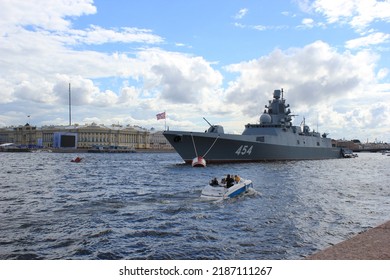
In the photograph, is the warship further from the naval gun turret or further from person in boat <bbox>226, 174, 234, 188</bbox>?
person in boat <bbox>226, 174, 234, 188</bbox>

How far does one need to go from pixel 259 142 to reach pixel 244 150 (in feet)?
11.4

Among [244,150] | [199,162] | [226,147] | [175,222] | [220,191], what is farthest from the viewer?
[244,150]

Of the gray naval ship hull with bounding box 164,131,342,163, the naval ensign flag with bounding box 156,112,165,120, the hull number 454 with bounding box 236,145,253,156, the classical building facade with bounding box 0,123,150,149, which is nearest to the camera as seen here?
the gray naval ship hull with bounding box 164,131,342,163

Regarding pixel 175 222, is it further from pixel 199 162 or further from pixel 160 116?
pixel 160 116

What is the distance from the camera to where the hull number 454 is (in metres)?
54.4

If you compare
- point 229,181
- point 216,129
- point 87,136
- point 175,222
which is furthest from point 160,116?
point 87,136

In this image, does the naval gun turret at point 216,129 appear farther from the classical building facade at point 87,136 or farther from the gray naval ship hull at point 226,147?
the classical building facade at point 87,136

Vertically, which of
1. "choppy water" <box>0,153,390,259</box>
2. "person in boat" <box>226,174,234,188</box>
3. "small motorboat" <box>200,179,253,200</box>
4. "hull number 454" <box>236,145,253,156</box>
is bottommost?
"choppy water" <box>0,153,390,259</box>

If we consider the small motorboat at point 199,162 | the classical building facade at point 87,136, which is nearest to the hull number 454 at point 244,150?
the small motorboat at point 199,162

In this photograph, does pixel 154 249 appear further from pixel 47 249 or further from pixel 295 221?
pixel 295 221

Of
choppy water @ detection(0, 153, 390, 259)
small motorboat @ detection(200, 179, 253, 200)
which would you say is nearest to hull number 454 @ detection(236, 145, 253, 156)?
choppy water @ detection(0, 153, 390, 259)

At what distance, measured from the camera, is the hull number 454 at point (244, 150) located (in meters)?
54.4

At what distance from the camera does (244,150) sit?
55094 mm

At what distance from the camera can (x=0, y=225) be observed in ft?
51.0
